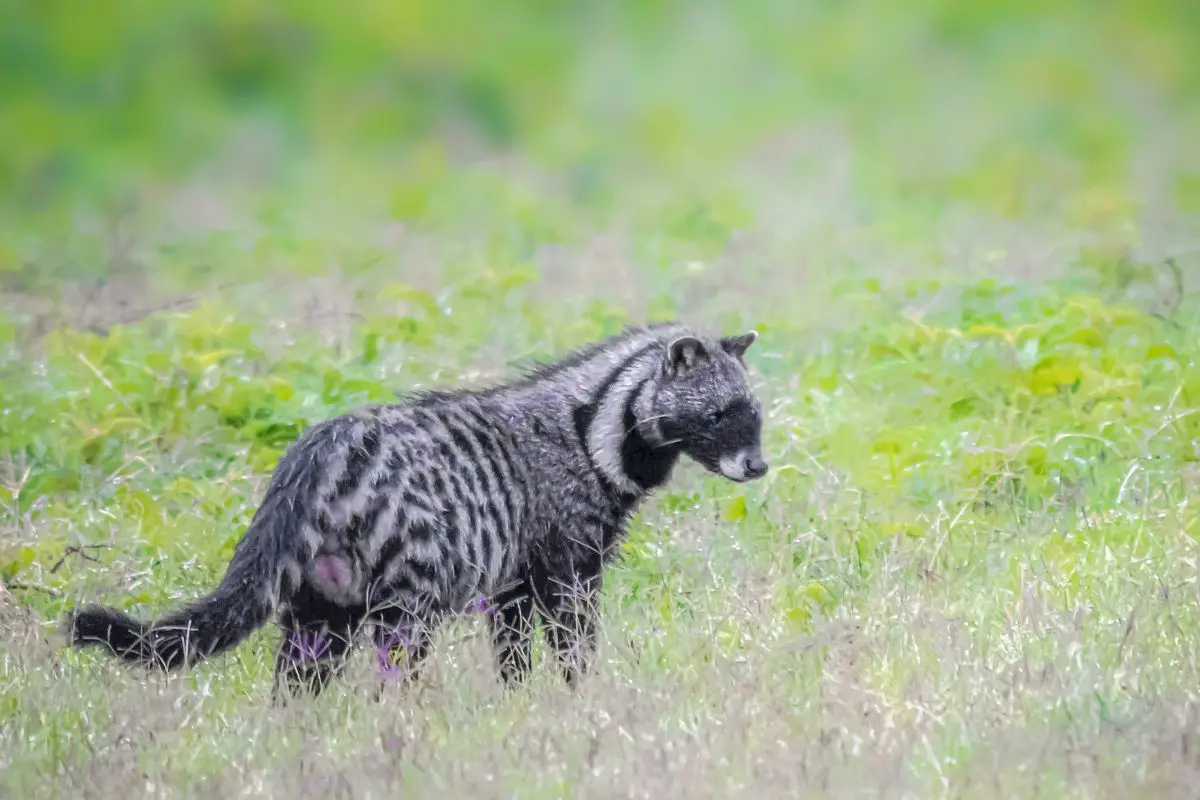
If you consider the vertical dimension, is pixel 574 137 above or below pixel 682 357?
below

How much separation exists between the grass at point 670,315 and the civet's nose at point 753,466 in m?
0.34

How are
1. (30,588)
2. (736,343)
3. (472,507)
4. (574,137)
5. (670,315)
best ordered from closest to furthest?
(472,507) → (30,588) → (736,343) → (670,315) → (574,137)

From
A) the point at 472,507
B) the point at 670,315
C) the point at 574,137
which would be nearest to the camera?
the point at 472,507

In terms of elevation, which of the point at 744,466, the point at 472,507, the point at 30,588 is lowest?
the point at 30,588

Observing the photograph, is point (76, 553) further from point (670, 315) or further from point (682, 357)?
point (670, 315)

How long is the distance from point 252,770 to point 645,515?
3.09 meters

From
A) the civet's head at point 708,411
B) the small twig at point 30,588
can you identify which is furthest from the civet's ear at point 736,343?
the small twig at point 30,588

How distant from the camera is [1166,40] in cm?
1841

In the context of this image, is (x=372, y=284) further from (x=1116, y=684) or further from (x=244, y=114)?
(x=1116, y=684)

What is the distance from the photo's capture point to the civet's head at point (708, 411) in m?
6.79

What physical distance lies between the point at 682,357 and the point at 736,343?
0.42 metres

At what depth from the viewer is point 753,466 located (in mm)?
6801

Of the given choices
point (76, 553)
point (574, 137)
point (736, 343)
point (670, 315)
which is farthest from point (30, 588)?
point (574, 137)

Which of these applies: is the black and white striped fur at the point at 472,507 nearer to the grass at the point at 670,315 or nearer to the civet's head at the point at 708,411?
the civet's head at the point at 708,411
